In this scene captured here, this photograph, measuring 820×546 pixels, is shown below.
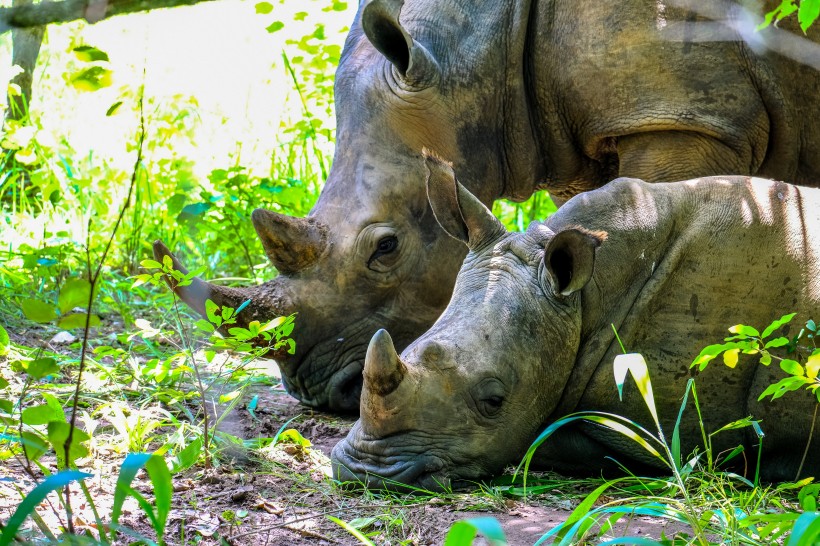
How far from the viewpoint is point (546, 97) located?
5.89m

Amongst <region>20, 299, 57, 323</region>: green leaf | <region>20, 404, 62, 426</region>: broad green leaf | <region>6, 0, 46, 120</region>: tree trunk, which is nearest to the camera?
<region>20, 299, 57, 323</region>: green leaf

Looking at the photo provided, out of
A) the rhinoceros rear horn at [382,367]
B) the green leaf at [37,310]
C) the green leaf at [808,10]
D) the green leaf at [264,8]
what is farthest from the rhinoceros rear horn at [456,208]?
the green leaf at [264,8]

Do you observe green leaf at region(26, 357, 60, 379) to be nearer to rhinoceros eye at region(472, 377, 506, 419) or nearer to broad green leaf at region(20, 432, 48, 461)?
broad green leaf at region(20, 432, 48, 461)

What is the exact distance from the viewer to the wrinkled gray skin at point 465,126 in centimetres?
538

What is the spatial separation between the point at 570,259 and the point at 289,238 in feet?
5.52

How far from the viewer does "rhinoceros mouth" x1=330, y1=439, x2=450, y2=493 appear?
392 cm

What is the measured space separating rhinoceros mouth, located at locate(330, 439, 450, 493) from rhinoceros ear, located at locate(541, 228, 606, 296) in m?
0.79

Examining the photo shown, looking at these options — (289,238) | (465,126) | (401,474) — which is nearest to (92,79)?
(401,474)

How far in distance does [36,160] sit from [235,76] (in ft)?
17.2

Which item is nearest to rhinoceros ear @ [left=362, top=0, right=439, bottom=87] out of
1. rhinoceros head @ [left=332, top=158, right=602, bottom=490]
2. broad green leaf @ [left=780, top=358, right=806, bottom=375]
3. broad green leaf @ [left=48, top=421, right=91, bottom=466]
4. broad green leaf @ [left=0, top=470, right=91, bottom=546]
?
rhinoceros head @ [left=332, top=158, right=602, bottom=490]

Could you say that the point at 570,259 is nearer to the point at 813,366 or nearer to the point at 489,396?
the point at 489,396

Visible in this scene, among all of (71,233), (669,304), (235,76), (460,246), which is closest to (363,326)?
(460,246)

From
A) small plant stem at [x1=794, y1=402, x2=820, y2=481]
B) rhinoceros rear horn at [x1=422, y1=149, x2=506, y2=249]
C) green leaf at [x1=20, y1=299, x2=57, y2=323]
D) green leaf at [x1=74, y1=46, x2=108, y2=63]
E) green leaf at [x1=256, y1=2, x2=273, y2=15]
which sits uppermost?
green leaf at [x1=256, y1=2, x2=273, y2=15]

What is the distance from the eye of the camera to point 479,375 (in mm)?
4016
